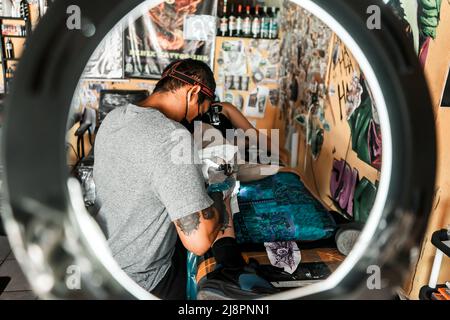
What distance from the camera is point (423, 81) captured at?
48 centimetres

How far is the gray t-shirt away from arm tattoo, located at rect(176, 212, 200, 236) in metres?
0.02

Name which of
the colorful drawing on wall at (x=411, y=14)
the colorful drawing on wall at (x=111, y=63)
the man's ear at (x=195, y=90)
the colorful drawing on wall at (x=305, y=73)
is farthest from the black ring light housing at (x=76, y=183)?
the colorful drawing on wall at (x=111, y=63)

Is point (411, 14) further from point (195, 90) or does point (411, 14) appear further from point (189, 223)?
point (189, 223)

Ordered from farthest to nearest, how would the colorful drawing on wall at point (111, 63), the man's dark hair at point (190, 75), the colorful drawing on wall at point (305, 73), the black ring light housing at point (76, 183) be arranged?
the colorful drawing on wall at point (111, 63)
the colorful drawing on wall at point (305, 73)
the man's dark hair at point (190, 75)
the black ring light housing at point (76, 183)

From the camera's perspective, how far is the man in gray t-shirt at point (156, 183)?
1161mm

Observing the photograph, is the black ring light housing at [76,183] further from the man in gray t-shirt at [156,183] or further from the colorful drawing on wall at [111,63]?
the colorful drawing on wall at [111,63]

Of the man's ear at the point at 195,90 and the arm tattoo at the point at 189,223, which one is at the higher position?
the man's ear at the point at 195,90

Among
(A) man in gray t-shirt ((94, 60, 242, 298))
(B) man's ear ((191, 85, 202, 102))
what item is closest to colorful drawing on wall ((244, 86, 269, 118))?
(A) man in gray t-shirt ((94, 60, 242, 298))

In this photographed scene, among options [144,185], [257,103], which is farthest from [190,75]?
[257,103]

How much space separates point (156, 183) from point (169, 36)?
3.71 metres

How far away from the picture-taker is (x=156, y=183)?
1196mm

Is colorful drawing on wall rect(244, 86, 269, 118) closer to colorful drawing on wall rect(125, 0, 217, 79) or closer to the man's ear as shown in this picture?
colorful drawing on wall rect(125, 0, 217, 79)

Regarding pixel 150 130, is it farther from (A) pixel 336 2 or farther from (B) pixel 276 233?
(B) pixel 276 233

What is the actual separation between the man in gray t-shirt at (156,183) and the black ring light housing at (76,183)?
65 cm
